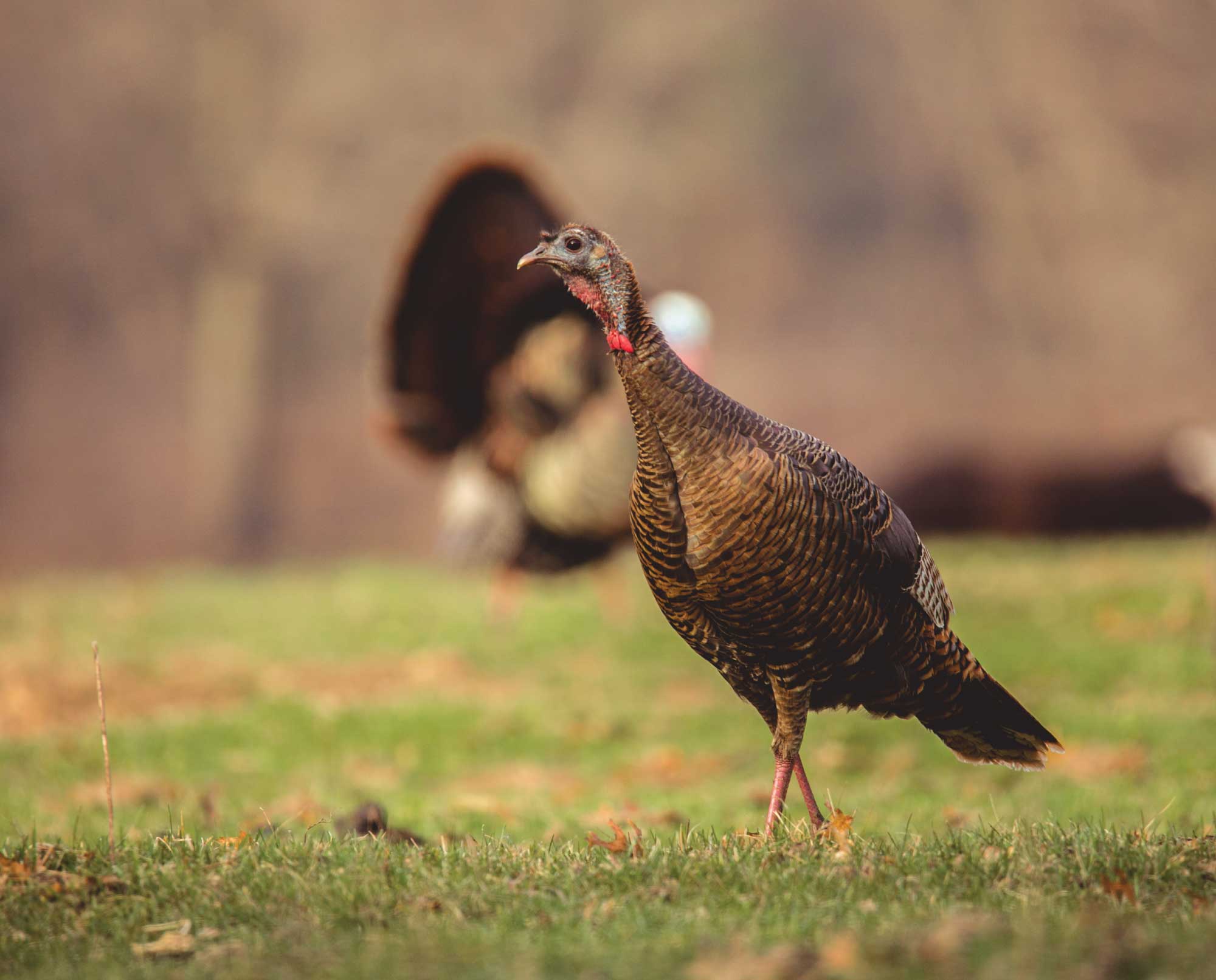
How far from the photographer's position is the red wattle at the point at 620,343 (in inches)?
153

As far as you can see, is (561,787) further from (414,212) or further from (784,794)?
(414,212)

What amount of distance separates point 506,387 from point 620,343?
669 centimetres

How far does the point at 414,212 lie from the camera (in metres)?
16.4

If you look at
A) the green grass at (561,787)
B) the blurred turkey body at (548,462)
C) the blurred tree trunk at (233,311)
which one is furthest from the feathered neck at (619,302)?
the blurred tree trunk at (233,311)

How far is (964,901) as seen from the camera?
11.0 ft

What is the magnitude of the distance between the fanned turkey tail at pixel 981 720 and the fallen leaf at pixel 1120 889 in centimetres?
84

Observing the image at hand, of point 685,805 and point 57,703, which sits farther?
point 57,703

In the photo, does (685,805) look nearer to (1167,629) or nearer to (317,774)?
(317,774)

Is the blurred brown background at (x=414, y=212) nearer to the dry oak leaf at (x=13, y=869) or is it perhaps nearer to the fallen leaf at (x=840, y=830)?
the fallen leaf at (x=840, y=830)

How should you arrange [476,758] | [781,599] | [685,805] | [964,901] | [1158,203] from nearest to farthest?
[964,901], [781,599], [685,805], [476,758], [1158,203]

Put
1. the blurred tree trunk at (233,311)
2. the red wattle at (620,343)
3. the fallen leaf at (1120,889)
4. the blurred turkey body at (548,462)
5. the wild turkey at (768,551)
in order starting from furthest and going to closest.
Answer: the blurred tree trunk at (233,311), the blurred turkey body at (548,462), the red wattle at (620,343), the wild turkey at (768,551), the fallen leaf at (1120,889)

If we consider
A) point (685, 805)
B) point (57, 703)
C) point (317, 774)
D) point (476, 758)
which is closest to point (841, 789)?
point (685, 805)

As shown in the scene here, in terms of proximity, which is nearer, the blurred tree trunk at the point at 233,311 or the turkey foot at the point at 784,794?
the turkey foot at the point at 784,794

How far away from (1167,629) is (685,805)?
16.4 ft
